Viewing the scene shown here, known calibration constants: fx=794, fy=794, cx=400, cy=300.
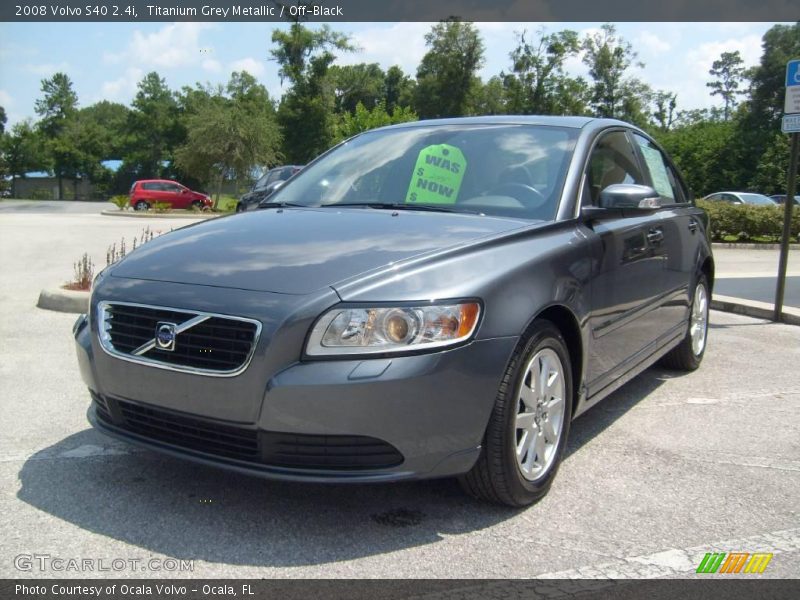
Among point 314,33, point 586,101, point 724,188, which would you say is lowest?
point 724,188

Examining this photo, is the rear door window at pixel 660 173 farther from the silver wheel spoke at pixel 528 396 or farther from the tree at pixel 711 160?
the tree at pixel 711 160

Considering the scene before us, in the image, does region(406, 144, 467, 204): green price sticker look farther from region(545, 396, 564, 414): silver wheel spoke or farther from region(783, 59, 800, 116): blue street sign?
region(783, 59, 800, 116): blue street sign

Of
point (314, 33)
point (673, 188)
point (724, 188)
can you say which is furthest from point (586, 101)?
point (673, 188)

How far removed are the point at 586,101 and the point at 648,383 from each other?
5486 centimetres

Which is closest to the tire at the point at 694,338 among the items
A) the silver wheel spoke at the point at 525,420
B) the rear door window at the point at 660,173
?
the rear door window at the point at 660,173

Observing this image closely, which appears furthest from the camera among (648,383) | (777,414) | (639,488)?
(648,383)

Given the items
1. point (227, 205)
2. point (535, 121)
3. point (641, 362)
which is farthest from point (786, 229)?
point (227, 205)

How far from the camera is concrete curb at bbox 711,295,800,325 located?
26.7 feet

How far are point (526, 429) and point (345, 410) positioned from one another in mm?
894

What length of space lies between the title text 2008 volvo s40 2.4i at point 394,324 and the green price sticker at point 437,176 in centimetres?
1

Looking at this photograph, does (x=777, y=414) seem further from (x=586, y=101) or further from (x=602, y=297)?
(x=586, y=101)

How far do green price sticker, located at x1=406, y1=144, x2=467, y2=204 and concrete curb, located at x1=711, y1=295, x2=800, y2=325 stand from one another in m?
5.46

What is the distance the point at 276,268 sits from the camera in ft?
10.0

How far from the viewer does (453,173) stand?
4.08 metres
